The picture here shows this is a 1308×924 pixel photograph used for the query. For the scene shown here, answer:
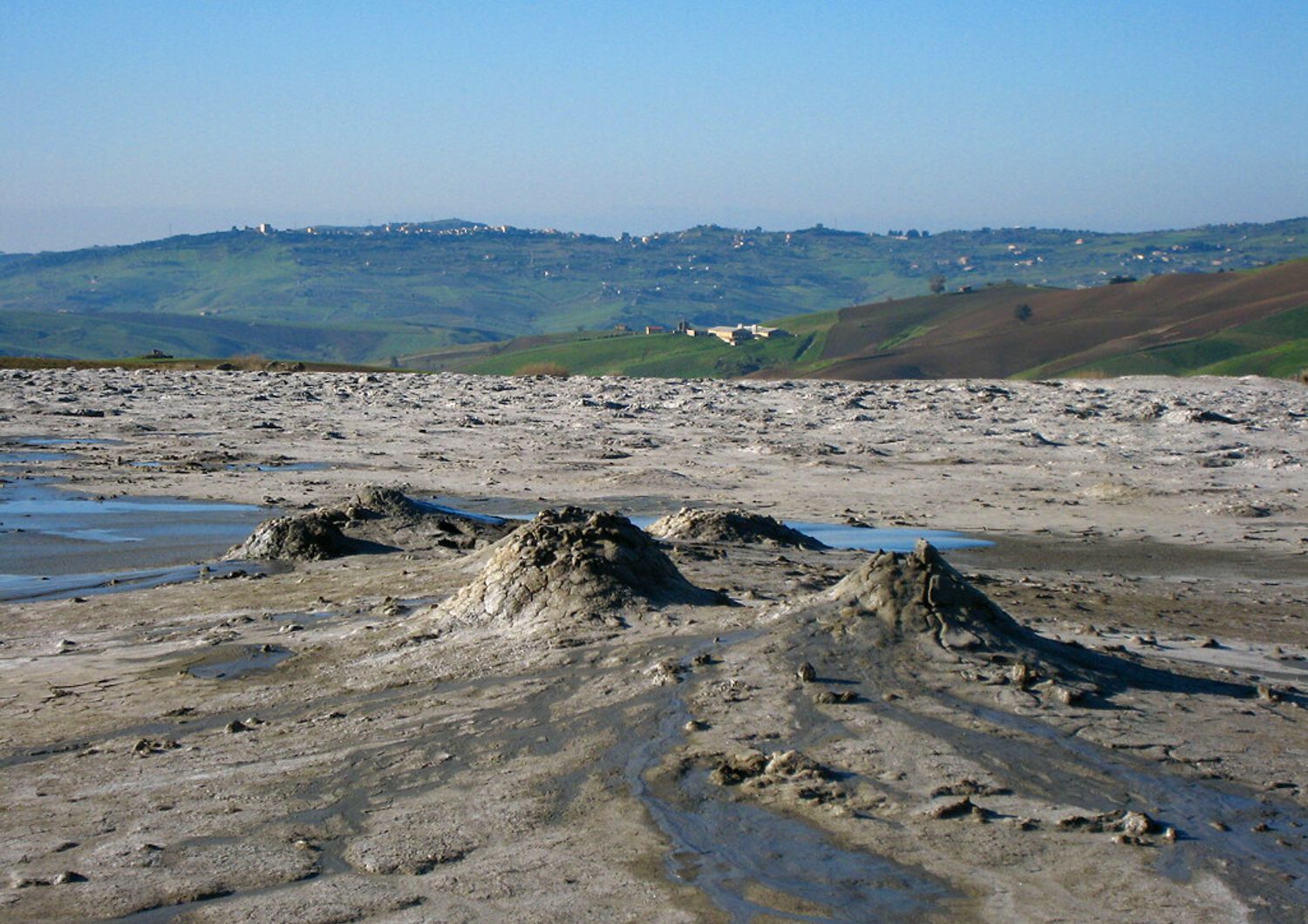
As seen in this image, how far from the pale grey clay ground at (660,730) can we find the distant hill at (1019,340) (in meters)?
50.0

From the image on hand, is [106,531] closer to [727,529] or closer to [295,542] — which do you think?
[295,542]

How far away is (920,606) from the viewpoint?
29.6 ft

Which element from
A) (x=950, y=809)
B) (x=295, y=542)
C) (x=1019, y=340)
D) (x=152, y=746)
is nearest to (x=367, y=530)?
(x=295, y=542)

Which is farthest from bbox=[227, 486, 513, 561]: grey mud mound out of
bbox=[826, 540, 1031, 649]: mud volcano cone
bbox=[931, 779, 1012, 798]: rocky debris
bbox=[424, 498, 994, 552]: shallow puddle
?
bbox=[931, 779, 1012, 798]: rocky debris

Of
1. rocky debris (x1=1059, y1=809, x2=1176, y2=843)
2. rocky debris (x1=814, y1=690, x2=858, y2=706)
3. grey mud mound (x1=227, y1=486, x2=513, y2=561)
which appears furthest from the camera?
grey mud mound (x1=227, y1=486, x2=513, y2=561)

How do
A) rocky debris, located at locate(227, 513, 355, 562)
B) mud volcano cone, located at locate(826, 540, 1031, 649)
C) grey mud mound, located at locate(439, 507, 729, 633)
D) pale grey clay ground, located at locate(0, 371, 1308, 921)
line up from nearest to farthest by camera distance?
pale grey clay ground, located at locate(0, 371, 1308, 921) → mud volcano cone, located at locate(826, 540, 1031, 649) → grey mud mound, located at locate(439, 507, 729, 633) → rocky debris, located at locate(227, 513, 355, 562)

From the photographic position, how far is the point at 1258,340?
72.6m

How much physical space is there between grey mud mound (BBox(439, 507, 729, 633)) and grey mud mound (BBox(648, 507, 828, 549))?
3215 mm

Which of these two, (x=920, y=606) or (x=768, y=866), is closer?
(x=768, y=866)

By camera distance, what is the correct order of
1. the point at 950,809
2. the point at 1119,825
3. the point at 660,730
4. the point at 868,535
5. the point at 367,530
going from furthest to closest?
the point at 868,535, the point at 367,530, the point at 660,730, the point at 950,809, the point at 1119,825

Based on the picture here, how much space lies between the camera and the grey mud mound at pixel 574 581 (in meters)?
9.73

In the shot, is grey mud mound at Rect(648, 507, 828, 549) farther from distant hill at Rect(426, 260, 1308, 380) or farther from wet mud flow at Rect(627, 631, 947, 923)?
distant hill at Rect(426, 260, 1308, 380)

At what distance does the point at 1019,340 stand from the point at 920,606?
274ft

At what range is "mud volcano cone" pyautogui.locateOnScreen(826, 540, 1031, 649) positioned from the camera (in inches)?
347
